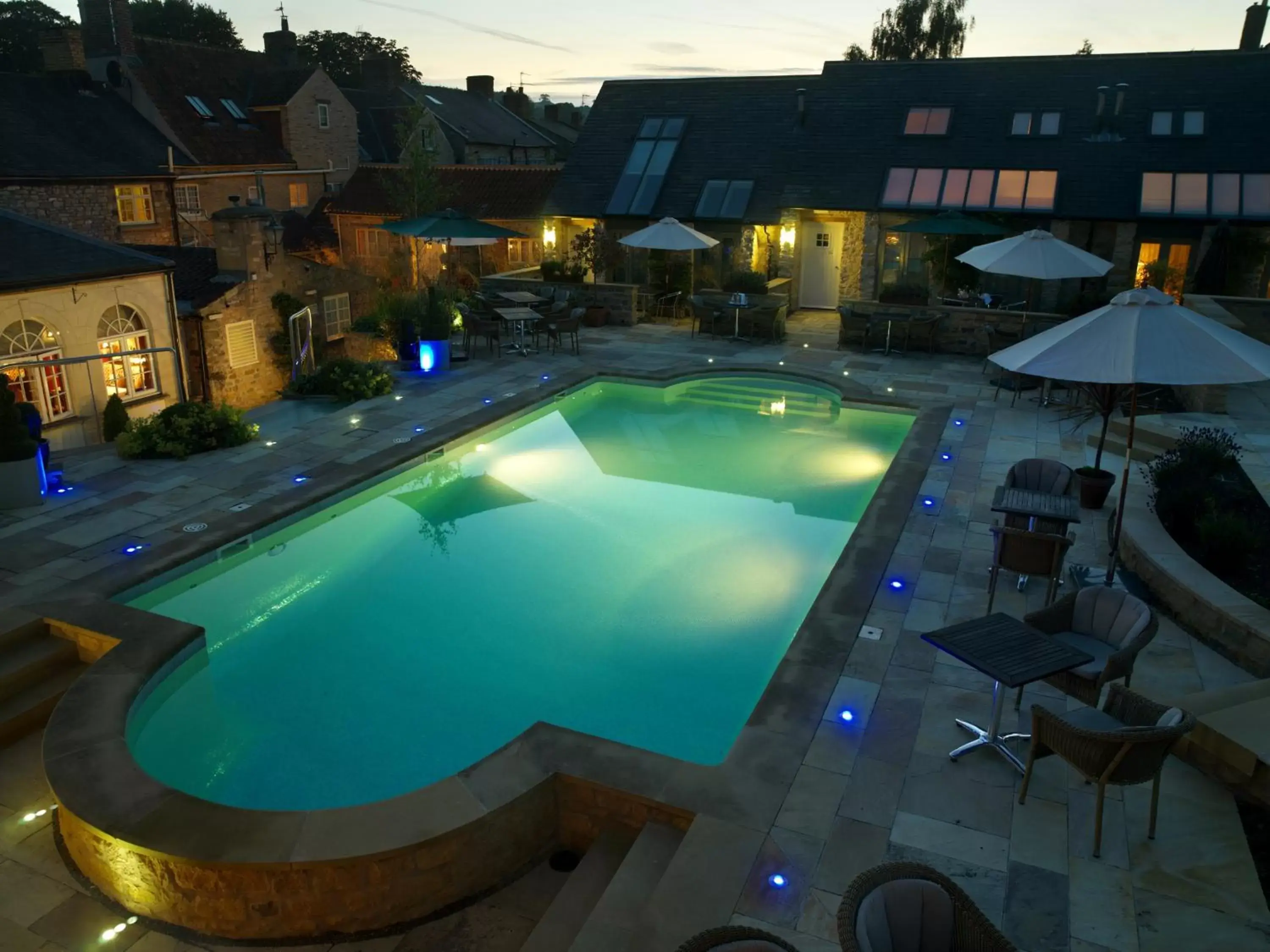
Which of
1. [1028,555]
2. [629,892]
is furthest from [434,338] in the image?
[629,892]

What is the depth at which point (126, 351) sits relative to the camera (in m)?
14.4

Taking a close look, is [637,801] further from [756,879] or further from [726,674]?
[726,674]

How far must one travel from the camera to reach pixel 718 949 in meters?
3.22

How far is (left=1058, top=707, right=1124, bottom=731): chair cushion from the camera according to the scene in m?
5.15

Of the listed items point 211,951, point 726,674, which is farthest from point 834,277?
point 211,951

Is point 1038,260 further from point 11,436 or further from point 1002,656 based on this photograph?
point 11,436

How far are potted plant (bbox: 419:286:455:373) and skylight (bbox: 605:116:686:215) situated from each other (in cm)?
742

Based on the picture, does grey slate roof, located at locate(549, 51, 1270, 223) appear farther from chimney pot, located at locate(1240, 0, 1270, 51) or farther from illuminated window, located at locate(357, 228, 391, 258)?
illuminated window, located at locate(357, 228, 391, 258)

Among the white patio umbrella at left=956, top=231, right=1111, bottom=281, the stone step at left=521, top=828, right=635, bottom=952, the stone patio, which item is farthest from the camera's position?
the white patio umbrella at left=956, top=231, right=1111, bottom=281

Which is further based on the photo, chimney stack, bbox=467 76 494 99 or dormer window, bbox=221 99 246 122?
chimney stack, bbox=467 76 494 99

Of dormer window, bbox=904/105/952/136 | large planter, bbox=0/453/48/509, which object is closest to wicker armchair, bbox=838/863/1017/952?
large planter, bbox=0/453/48/509

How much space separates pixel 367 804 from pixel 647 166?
2009cm

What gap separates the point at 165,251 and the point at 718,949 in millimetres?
20456

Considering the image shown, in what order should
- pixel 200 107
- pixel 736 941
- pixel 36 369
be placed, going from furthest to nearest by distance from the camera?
pixel 200 107 < pixel 36 369 < pixel 736 941
